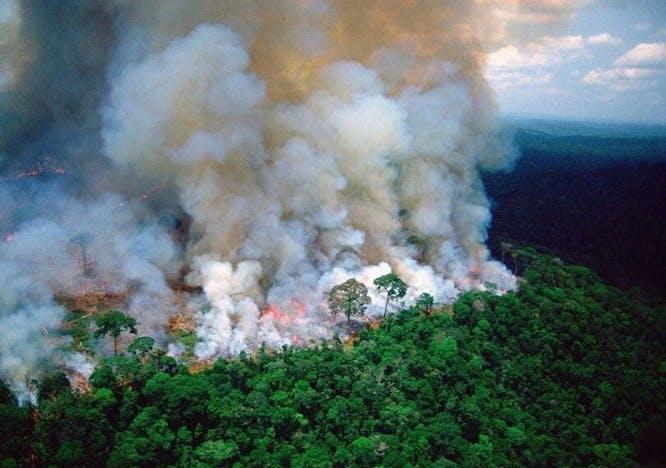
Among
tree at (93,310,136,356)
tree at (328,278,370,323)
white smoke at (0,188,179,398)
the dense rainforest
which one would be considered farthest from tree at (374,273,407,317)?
tree at (93,310,136,356)

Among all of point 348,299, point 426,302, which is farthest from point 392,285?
point 348,299

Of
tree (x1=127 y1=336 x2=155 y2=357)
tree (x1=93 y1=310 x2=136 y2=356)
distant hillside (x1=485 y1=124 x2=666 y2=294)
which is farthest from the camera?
distant hillside (x1=485 y1=124 x2=666 y2=294)

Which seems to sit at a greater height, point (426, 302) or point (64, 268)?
point (64, 268)

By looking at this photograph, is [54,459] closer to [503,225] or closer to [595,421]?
[595,421]

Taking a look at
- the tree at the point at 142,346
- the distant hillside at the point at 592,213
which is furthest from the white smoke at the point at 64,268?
the distant hillside at the point at 592,213

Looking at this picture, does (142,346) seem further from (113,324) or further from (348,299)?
(348,299)

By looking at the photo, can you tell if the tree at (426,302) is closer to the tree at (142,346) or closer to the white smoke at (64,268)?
the white smoke at (64,268)

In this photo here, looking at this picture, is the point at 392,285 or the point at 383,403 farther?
the point at 392,285

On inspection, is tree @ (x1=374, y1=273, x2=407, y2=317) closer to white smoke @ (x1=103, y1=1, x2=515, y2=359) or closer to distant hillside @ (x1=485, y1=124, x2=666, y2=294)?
white smoke @ (x1=103, y1=1, x2=515, y2=359)
